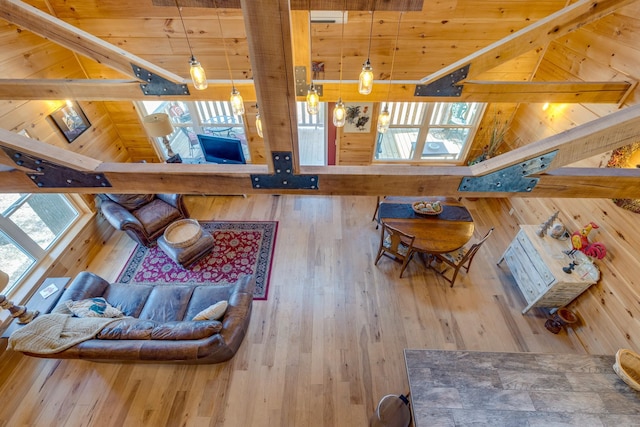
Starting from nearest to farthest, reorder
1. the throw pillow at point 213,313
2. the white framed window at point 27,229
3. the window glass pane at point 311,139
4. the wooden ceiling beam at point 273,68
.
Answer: the wooden ceiling beam at point 273,68 < the throw pillow at point 213,313 < the white framed window at point 27,229 < the window glass pane at point 311,139

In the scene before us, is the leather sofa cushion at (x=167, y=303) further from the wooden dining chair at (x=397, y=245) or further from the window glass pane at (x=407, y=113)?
the window glass pane at (x=407, y=113)

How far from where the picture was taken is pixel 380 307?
12.0 feet

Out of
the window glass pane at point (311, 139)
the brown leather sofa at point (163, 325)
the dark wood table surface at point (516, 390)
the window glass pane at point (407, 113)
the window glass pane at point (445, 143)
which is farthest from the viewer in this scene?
the window glass pane at point (311, 139)

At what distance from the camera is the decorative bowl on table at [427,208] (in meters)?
3.79

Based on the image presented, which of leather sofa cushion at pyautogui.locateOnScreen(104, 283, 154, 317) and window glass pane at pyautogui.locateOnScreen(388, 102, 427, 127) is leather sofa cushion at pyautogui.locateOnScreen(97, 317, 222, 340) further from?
window glass pane at pyautogui.locateOnScreen(388, 102, 427, 127)

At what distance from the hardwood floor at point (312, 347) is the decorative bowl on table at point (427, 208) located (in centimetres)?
87

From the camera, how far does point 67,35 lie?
2.07 m

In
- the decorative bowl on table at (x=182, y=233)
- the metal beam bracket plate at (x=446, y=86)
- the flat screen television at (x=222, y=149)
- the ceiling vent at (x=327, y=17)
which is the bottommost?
the decorative bowl on table at (x=182, y=233)

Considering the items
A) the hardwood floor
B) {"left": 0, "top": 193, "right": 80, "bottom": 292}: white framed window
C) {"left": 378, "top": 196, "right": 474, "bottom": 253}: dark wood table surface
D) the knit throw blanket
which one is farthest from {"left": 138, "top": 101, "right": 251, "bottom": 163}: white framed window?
the knit throw blanket

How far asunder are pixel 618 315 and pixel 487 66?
2.84 m

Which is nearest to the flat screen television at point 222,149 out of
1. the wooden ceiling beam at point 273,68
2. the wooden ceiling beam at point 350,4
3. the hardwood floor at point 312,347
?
the hardwood floor at point 312,347

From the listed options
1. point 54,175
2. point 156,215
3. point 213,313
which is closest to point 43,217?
point 156,215

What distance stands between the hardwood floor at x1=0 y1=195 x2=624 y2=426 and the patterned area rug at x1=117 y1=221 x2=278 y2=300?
199 mm

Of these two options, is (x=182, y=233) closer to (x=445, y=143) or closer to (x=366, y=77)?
(x=366, y=77)
